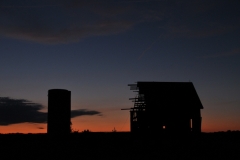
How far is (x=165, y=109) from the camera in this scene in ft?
114

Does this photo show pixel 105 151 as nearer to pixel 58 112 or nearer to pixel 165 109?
pixel 58 112

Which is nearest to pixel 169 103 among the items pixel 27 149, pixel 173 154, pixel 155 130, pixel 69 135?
pixel 155 130

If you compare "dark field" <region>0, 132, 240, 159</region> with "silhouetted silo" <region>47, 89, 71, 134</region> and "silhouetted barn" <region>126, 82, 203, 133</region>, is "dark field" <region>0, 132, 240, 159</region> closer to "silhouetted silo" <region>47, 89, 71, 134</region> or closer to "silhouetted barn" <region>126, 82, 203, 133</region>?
"silhouetted silo" <region>47, 89, 71, 134</region>

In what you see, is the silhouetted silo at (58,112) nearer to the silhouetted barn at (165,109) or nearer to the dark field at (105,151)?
the dark field at (105,151)

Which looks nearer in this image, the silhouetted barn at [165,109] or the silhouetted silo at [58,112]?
the silhouetted silo at [58,112]

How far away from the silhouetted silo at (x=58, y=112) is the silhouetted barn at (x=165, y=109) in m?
11.8

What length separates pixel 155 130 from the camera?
114 ft

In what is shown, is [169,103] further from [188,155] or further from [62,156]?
[62,156]

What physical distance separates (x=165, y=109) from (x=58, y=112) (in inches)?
538

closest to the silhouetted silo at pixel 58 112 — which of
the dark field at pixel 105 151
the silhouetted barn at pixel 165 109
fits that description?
the dark field at pixel 105 151

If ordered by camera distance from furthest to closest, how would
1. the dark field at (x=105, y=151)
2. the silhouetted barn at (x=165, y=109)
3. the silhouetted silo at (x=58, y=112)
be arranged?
1. the silhouetted barn at (x=165, y=109)
2. the silhouetted silo at (x=58, y=112)
3. the dark field at (x=105, y=151)

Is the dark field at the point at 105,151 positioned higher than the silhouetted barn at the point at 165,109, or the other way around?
the silhouetted barn at the point at 165,109

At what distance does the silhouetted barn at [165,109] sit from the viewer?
34719 millimetres

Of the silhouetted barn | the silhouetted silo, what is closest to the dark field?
the silhouetted silo
